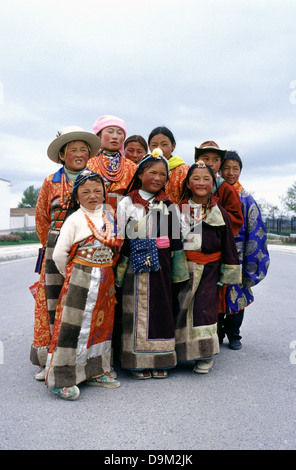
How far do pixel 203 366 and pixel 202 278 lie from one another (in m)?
0.71

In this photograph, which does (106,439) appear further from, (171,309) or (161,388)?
(171,309)

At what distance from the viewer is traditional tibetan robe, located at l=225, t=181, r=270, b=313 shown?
12.7 ft

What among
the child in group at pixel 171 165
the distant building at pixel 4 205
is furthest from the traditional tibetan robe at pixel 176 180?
the distant building at pixel 4 205

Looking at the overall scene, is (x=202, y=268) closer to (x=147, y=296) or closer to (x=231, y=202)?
(x=147, y=296)

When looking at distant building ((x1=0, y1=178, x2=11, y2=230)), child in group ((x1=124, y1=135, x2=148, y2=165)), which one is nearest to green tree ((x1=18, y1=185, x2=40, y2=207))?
distant building ((x1=0, y1=178, x2=11, y2=230))

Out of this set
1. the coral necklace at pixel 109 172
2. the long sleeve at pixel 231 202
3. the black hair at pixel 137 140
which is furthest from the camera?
the black hair at pixel 137 140

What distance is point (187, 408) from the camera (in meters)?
2.59

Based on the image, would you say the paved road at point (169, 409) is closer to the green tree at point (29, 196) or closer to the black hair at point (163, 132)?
the black hair at point (163, 132)

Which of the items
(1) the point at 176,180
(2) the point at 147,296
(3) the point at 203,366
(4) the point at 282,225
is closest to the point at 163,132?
(1) the point at 176,180

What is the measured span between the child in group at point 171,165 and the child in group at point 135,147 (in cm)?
20

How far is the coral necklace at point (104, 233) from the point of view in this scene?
2.90 m

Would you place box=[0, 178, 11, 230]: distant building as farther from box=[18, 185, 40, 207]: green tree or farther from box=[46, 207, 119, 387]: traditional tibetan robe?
box=[46, 207, 119, 387]: traditional tibetan robe

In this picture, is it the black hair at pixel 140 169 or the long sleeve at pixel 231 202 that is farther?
the long sleeve at pixel 231 202

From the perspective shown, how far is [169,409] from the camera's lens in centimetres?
258
